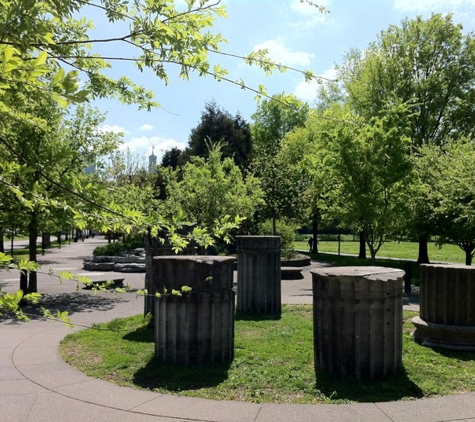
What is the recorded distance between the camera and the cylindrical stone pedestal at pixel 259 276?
10.4m

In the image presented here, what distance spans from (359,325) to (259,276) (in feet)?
16.3

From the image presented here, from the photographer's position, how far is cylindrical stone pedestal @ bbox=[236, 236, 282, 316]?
34.1 feet

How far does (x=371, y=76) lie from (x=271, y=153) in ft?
24.8

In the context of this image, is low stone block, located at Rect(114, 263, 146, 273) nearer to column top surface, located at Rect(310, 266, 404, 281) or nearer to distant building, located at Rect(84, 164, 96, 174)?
distant building, located at Rect(84, 164, 96, 174)

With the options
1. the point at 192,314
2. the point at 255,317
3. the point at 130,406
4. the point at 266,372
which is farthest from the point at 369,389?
the point at 255,317

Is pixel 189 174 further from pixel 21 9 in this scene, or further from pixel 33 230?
pixel 21 9

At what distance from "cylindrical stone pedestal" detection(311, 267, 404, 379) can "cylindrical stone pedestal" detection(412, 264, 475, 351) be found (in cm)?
194

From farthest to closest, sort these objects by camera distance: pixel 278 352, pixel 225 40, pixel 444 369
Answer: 1. pixel 278 352
2. pixel 444 369
3. pixel 225 40

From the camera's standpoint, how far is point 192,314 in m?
6.20

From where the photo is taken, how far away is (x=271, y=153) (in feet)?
98.3

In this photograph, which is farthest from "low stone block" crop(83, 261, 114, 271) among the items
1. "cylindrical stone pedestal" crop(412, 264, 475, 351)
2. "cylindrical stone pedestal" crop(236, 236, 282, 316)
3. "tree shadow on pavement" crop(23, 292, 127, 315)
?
"cylindrical stone pedestal" crop(412, 264, 475, 351)

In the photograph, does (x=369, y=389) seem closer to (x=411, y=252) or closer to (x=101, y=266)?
(x=101, y=266)

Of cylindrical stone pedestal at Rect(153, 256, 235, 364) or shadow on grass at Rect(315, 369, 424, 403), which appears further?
cylindrical stone pedestal at Rect(153, 256, 235, 364)

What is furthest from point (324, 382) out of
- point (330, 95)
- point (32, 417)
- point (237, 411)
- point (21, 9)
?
point (330, 95)
